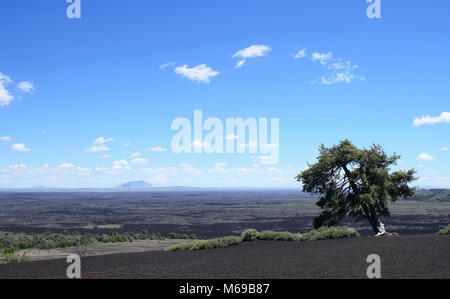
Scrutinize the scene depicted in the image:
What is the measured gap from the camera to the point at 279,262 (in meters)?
14.0

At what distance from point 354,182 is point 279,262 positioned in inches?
476

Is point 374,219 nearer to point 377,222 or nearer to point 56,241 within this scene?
point 377,222

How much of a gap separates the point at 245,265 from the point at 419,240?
944 centimetres

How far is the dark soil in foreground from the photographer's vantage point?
1187cm

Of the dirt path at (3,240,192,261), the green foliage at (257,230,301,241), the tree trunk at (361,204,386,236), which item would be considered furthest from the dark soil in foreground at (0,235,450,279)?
the dirt path at (3,240,192,261)

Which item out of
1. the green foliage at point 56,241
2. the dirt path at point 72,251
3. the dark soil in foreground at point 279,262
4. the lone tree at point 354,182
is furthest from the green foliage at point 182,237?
the dark soil in foreground at point 279,262

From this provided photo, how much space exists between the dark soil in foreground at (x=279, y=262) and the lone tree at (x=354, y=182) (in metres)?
5.58

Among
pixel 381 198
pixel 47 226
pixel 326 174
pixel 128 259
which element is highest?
pixel 326 174

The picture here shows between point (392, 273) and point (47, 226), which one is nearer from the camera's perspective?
point (392, 273)

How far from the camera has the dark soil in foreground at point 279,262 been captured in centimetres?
1187

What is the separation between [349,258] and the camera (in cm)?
1397
